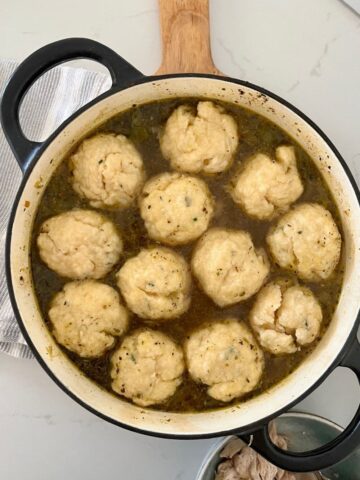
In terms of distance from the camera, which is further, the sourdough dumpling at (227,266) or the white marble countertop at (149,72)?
the white marble countertop at (149,72)

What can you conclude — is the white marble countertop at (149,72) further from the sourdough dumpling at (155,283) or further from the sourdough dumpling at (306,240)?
the sourdough dumpling at (155,283)

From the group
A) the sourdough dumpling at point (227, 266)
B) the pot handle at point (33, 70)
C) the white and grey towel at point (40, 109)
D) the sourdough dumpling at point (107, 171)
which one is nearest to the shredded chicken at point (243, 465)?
the sourdough dumpling at point (227, 266)

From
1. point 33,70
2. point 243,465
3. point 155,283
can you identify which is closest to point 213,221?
point 155,283

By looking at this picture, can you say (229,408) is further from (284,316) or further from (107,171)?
(107,171)

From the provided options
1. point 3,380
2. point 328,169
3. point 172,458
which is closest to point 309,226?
point 328,169

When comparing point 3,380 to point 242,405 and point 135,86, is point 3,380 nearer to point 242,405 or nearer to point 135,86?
point 242,405

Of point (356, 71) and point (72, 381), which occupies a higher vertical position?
point (356, 71)
